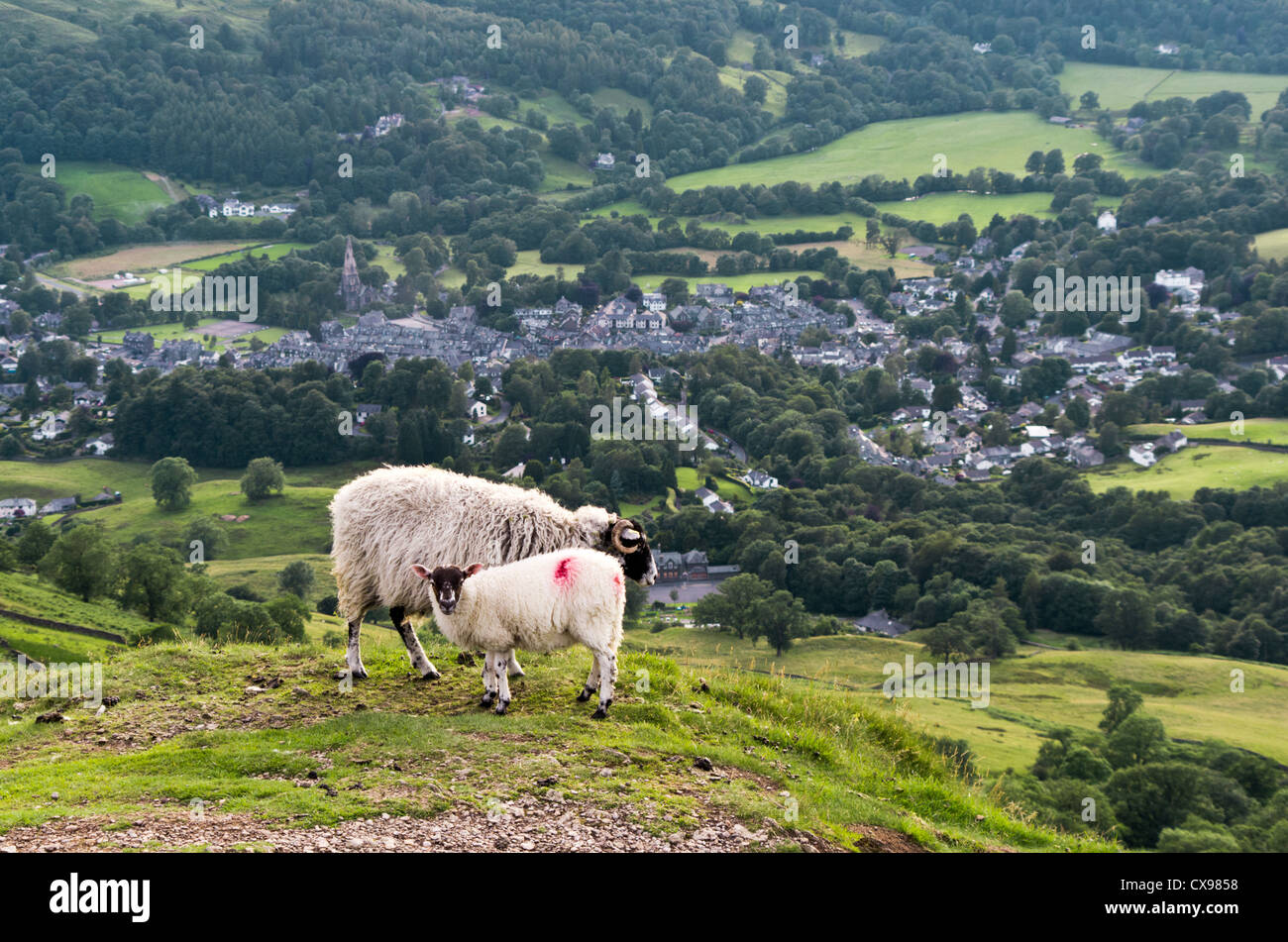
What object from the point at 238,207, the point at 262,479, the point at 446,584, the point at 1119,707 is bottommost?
the point at 1119,707

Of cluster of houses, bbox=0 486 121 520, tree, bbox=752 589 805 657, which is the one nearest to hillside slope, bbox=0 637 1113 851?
tree, bbox=752 589 805 657

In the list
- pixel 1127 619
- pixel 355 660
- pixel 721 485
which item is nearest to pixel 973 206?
pixel 721 485

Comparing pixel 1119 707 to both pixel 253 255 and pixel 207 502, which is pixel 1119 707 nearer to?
pixel 207 502

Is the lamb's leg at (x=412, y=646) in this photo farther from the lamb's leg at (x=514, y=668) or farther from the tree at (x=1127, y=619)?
the tree at (x=1127, y=619)

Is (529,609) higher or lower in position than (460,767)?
higher

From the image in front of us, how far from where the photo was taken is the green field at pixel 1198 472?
87.2m

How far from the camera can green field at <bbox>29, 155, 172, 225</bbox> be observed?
6353 inches

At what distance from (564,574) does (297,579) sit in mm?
54180

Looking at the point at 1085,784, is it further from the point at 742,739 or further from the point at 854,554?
the point at 854,554

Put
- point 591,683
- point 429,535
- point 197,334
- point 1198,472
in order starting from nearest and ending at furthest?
point 591,683, point 429,535, point 1198,472, point 197,334

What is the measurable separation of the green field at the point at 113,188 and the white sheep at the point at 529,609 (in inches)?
6579

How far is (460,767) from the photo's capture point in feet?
35.9

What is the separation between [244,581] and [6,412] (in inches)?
2333

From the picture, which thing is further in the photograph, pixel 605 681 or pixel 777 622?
pixel 777 622
